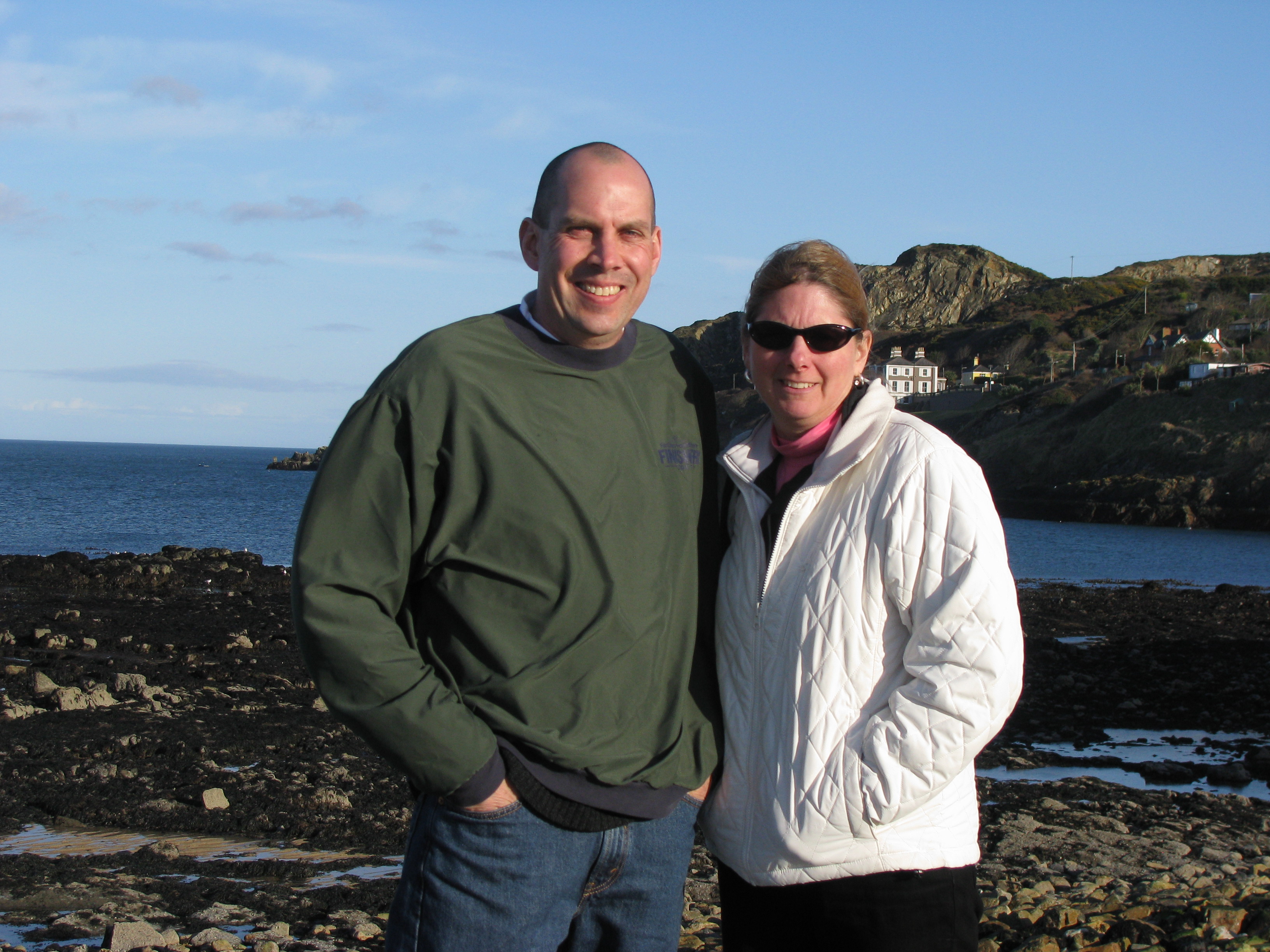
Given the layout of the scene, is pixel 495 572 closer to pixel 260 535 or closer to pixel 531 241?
pixel 531 241

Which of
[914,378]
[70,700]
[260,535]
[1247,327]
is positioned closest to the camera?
[70,700]

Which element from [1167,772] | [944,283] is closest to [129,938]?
[1167,772]

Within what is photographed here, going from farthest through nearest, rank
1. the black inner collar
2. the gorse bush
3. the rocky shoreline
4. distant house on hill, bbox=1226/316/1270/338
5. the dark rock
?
distant house on hill, bbox=1226/316/1270/338 → the gorse bush → the dark rock → the rocky shoreline → the black inner collar

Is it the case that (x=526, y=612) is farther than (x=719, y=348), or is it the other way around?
(x=719, y=348)

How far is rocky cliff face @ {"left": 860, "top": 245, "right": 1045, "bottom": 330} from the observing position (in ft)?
531

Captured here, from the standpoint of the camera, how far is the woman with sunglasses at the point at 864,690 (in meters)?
2.57

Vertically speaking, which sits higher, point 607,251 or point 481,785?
point 607,251

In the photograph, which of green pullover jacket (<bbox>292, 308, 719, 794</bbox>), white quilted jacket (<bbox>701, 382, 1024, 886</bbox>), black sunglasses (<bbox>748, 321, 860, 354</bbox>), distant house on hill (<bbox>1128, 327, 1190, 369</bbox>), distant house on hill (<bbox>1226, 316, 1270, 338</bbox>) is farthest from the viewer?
distant house on hill (<bbox>1226, 316, 1270, 338</bbox>)

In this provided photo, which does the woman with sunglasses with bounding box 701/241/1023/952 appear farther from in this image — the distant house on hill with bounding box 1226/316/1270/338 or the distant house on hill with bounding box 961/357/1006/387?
the distant house on hill with bounding box 1226/316/1270/338

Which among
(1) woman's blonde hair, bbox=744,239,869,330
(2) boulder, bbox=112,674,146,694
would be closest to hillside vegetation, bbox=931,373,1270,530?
(2) boulder, bbox=112,674,146,694

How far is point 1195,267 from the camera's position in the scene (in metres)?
155

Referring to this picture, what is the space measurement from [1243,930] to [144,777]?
747 cm

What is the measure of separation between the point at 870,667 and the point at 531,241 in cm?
139

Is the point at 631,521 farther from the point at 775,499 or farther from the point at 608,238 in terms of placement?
the point at 608,238
